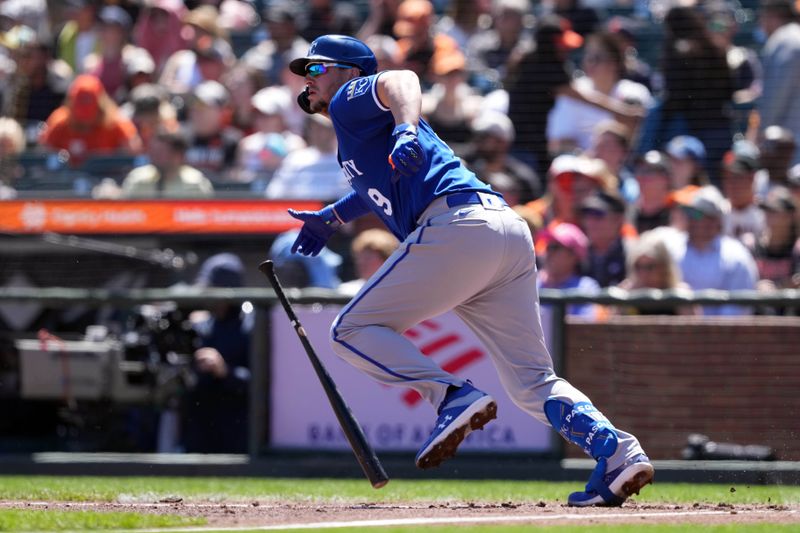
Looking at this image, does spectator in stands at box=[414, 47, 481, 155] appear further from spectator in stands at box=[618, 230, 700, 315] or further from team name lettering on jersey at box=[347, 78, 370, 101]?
team name lettering on jersey at box=[347, 78, 370, 101]

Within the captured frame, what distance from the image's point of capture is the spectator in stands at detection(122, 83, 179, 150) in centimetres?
1134

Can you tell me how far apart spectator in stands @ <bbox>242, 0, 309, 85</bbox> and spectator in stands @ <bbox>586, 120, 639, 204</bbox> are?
327cm

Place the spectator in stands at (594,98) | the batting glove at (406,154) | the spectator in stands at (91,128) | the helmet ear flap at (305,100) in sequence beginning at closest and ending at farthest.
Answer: the batting glove at (406,154) < the helmet ear flap at (305,100) < the spectator in stands at (594,98) < the spectator in stands at (91,128)

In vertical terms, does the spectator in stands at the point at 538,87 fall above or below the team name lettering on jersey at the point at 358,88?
below

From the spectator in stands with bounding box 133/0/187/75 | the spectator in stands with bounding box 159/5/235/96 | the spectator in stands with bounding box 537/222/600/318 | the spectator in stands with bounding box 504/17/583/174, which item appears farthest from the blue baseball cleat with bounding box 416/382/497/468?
the spectator in stands with bounding box 133/0/187/75

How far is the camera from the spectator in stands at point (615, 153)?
402 inches

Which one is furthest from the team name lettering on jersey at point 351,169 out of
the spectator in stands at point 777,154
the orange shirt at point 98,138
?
the orange shirt at point 98,138

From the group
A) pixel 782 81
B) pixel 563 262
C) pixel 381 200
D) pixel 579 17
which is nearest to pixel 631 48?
pixel 579 17

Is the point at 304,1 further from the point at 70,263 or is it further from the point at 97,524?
the point at 97,524

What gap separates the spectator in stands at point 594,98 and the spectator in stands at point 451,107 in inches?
26.0

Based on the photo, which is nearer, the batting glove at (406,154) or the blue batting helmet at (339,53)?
the batting glove at (406,154)

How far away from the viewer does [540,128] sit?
35.9 ft

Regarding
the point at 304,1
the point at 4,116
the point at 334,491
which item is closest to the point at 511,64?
the point at 304,1

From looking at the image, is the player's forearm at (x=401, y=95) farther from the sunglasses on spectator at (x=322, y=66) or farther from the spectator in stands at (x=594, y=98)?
the spectator in stands at (x=594, y=98)
